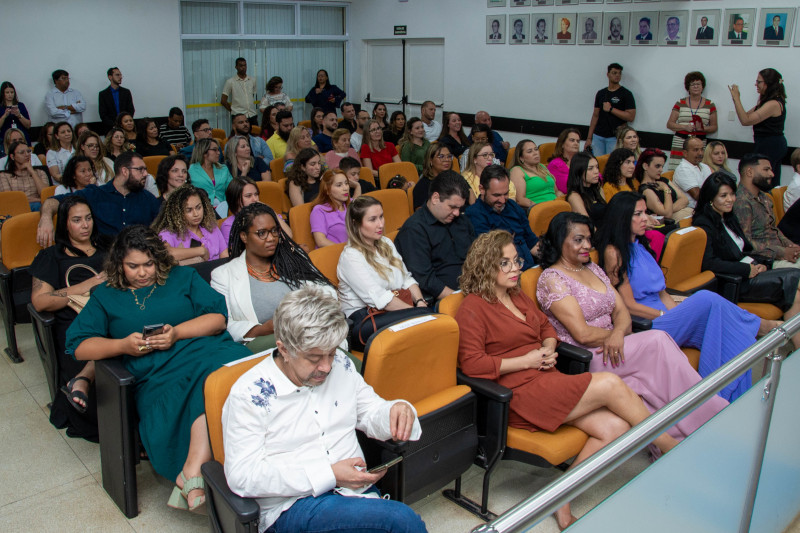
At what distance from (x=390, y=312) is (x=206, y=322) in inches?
38.0

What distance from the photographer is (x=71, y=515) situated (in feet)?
8.93

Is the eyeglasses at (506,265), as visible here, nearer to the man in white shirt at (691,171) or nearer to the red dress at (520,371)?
the red dress at (520,371)

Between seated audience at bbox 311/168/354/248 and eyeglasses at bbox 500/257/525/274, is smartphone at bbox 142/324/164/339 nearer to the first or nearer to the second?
eyeglasses at bbox 500/257/525/274

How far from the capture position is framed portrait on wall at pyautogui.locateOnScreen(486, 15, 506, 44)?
991 cm

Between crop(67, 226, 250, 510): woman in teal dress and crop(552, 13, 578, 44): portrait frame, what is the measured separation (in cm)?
760

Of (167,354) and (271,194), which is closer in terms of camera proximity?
(167,354)

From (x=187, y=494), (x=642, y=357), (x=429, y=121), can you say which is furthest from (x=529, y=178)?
(x=187, y=494)

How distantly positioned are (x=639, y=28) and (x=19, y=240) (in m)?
7.32

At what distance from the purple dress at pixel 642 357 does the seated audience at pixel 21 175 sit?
4.43 metres

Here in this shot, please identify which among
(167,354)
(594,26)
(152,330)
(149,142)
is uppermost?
(594,26)

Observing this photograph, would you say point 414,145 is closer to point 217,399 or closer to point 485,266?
point 485,266

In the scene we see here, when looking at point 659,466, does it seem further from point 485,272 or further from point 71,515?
point 71,515

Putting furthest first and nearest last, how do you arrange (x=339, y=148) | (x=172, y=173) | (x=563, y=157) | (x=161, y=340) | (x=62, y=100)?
(x=62, y=100), (x=339, y=148), (x=563, y=157), (x=172, y=173), (x=161, y=340)

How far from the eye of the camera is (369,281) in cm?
351
